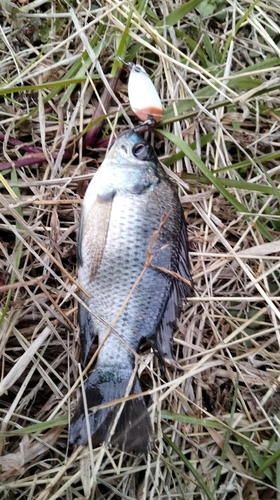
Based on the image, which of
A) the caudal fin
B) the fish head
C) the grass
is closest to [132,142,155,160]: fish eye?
the fish head

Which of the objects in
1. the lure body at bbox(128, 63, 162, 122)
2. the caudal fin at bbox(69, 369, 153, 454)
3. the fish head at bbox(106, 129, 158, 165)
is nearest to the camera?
the caudal fin at bbox(69, 369, 153, 454)

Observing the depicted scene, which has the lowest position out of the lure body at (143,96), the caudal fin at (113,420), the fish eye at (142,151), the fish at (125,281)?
the caudal fin at (113,420)

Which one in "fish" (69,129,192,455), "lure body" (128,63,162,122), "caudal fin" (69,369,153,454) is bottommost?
"caudal fin" (69,369,153,454)

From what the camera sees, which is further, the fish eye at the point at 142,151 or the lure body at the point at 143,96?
the lure body at the point at 143,96

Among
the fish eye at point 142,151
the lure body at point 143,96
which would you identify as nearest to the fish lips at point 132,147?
the fish eye at point 142,151

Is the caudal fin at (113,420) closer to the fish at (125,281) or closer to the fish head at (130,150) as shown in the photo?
the fish at (125,281)

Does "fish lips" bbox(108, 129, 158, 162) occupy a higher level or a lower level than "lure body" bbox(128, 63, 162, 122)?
lower

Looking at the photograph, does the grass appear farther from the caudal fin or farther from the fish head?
the fish head

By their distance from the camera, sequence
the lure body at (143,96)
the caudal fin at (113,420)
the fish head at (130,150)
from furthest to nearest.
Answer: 1. the lure body at (143,96)
2. the fish head at (130,150)
3. the caudal fin at (113,420)
